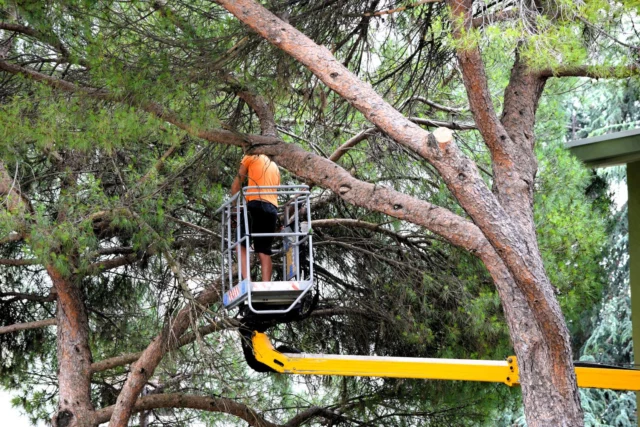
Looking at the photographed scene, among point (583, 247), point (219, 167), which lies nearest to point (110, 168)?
point (219, 167)

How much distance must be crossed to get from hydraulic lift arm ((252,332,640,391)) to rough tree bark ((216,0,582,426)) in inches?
41.1

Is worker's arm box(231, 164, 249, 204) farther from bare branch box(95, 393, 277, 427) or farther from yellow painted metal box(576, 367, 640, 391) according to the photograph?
bare branch box(95, 393, 277, 427)

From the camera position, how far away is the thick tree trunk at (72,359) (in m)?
9.45

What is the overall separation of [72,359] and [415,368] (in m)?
3.98

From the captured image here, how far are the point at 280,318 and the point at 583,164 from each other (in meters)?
3.48

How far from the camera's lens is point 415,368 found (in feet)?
23.9

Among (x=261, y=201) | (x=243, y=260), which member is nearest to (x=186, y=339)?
(x=243, y=260)

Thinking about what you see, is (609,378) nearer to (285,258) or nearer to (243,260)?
(285,258)

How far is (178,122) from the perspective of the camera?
281 inches

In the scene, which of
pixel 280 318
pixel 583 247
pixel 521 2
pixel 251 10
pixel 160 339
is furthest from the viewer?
pixel 160 339

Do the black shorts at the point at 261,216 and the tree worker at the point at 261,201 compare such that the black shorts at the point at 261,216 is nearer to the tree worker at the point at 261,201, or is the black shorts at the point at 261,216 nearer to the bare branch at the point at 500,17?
the tree worker at the point at 261,201

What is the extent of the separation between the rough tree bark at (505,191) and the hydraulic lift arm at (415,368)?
3.42 feet

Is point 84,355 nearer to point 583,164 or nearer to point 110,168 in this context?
point 110,168

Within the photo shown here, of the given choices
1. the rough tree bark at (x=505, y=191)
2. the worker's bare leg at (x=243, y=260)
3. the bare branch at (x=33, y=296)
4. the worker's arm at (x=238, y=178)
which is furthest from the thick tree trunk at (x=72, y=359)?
the rough tree bark at (x=505, y=191)
